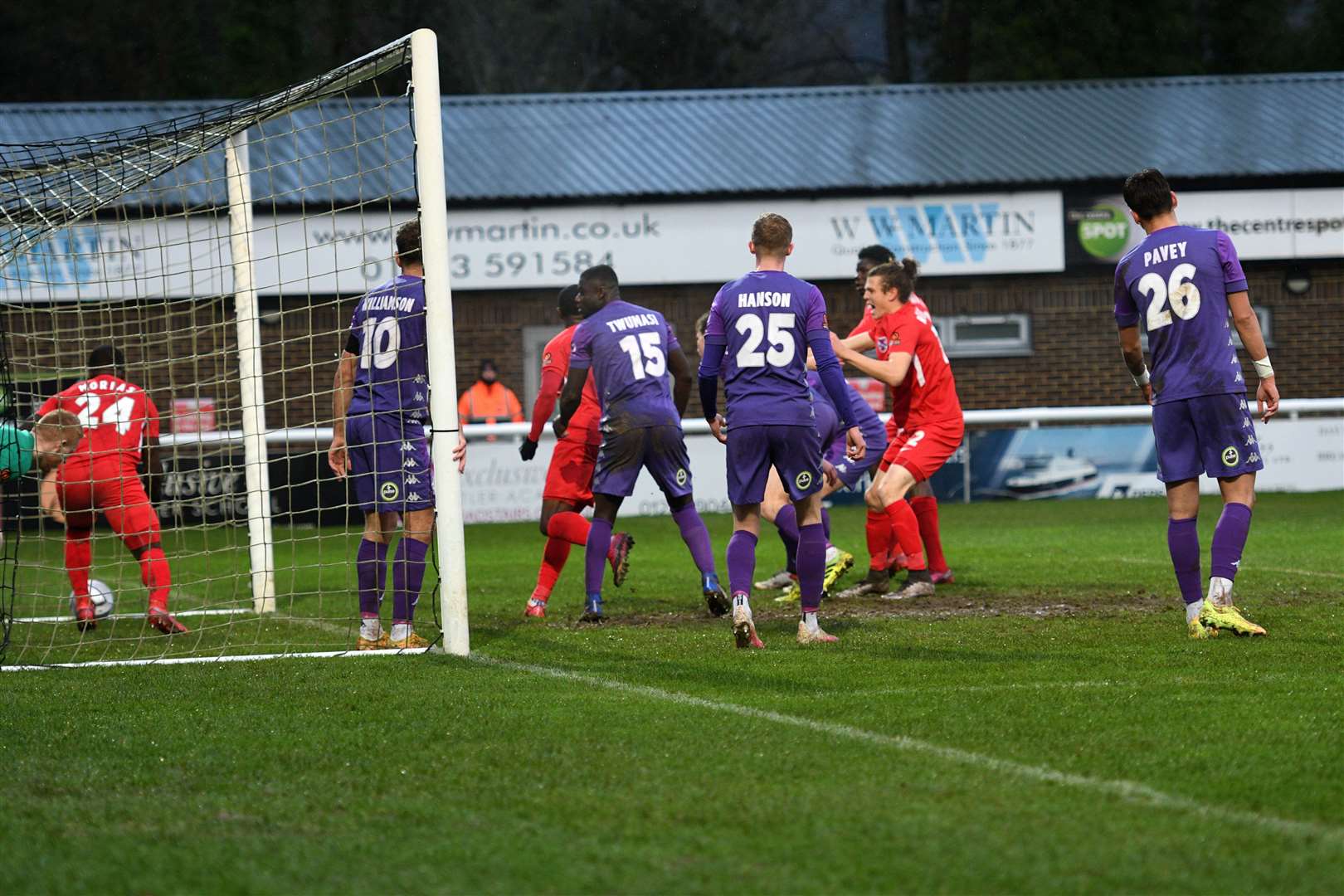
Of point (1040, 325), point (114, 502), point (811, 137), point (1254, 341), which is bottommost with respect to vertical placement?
point (114, 502)

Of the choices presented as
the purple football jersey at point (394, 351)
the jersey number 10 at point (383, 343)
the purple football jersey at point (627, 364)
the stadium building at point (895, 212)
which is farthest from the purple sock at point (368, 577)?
the stadium building at point (895, 212)

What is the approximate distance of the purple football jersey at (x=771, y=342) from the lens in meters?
7.64

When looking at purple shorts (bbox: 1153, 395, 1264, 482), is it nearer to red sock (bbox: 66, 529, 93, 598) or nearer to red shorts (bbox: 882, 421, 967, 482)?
red shorts (bbox: 882, 421, 967, 482)

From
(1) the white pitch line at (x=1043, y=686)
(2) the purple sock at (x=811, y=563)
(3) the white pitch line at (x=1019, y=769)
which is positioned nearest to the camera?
(3) the white pitch line at (x=1019, y=769)

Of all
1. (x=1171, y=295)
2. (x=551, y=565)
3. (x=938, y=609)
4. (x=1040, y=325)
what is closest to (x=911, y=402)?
(x=938, y=609)

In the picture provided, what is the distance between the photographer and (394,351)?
8.08 m

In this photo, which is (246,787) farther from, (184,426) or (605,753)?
(184,426)

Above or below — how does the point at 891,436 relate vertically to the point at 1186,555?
above

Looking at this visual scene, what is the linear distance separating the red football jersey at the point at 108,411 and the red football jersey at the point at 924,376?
179 inches

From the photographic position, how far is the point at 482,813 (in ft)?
14.3

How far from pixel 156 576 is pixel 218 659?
1.84 metres

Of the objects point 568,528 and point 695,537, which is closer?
point 695,537

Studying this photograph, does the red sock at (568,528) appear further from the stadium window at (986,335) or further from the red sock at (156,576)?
the stadium window at (986,335)

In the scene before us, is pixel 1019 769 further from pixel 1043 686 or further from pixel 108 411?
pixel 108 411
